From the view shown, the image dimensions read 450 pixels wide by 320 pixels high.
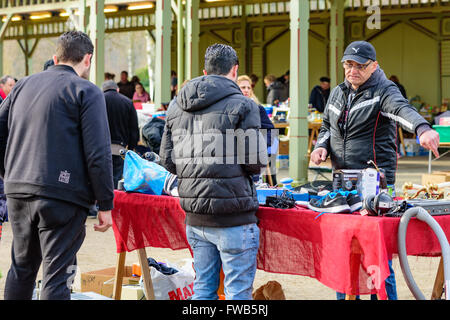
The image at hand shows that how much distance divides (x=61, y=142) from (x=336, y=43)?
43.5 feet

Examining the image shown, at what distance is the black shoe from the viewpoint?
3.64m

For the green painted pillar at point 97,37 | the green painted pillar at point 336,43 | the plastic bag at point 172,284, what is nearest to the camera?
the plastic bag at point 172,284

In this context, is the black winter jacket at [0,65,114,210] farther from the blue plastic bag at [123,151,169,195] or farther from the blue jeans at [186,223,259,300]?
the blue plastic bag at [123,151,169,195]

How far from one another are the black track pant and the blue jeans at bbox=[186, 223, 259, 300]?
61 centimetres

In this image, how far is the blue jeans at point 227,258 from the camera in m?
3.57

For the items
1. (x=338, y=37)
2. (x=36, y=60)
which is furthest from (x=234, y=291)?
(x=36, y=60)

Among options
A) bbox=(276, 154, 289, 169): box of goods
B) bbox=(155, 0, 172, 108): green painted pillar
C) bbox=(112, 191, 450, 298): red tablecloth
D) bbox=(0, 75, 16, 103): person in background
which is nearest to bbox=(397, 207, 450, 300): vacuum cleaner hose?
bbox=(112, 191, 450, 298): red tablecloth

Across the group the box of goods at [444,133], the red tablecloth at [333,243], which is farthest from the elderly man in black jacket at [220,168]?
the box of goods at [444,133]

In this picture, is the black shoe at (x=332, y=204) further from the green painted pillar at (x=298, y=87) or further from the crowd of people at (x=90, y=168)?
the green painted pillar at (x=298, y=87)

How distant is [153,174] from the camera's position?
4.46 m

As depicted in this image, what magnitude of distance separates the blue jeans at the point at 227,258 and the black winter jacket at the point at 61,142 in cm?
54

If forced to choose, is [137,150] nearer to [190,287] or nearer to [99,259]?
[99,259]

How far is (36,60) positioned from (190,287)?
57873 millimetres

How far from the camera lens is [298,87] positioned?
406 inches
